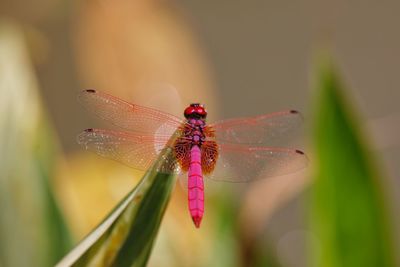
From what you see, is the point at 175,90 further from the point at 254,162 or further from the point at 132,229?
the point at 132,229

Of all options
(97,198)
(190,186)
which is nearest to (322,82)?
(190,186)

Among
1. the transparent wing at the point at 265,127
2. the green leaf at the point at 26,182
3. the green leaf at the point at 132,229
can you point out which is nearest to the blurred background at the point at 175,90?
the green leaf at the point at 26,182

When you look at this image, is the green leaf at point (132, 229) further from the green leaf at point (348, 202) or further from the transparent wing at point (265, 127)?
the green leaf at point (348, 202)

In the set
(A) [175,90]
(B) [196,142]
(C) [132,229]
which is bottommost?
(C) [132,229]

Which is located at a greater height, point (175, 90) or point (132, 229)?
Result: point (175, 90)

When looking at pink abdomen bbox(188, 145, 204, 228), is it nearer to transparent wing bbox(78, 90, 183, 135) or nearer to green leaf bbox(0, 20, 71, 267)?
transparent wing bbox(78, 90, 183, 135)

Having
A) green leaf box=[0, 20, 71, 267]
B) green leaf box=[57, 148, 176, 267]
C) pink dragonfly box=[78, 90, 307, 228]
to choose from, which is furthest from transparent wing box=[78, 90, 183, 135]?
green leaf box=[0, 20, 71, 267]

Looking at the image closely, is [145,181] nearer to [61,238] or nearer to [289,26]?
[61,238]

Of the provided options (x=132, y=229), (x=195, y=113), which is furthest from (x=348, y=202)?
(x=132, y=229)
